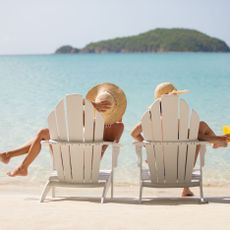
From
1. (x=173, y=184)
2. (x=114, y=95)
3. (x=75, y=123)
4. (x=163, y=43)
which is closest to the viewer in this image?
(x=75, y=123)

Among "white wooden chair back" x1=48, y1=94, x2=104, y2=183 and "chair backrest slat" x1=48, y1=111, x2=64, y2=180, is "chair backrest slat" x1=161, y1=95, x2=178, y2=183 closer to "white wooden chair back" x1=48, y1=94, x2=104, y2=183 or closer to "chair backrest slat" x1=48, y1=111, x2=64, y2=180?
"white wooden chair back" x1=48, y1=94, x2=104, y2=183

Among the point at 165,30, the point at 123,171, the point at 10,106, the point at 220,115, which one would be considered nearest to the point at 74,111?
the point at 123,171

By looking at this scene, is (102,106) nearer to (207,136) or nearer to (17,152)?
(17,152)

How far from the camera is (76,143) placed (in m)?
6.20

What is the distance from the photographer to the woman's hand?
6.59m

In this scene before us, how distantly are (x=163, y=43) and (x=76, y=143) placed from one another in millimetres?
100859

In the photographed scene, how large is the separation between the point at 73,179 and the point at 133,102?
15245 mm

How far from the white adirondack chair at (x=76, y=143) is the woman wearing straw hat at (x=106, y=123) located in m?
0.17

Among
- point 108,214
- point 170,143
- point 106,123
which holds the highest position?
point 106,123

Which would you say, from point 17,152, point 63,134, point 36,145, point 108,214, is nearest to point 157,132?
point 63,134

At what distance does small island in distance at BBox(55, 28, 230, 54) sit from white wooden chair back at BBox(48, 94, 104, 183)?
310ft

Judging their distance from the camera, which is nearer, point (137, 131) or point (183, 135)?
point (183, 135)

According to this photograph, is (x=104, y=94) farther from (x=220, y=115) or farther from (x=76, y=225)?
(x=220, y=115)

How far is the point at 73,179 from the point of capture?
6336mm
